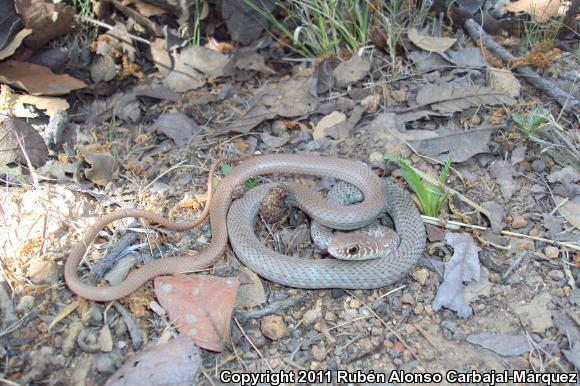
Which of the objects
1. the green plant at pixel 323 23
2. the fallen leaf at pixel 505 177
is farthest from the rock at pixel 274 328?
the green plant at pixel 323 23

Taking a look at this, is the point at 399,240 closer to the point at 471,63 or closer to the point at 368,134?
the point at 368,134

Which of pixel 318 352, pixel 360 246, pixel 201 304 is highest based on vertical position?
pixel 360 246

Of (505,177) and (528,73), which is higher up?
(528,73)

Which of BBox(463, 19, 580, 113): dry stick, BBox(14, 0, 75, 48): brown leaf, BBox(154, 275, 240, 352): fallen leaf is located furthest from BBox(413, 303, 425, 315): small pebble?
BBox(14, 0, 75, 48): brown leaf

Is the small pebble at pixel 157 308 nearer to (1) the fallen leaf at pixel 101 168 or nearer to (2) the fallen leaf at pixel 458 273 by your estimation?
(1) the fallen leaf at pixel 101 168

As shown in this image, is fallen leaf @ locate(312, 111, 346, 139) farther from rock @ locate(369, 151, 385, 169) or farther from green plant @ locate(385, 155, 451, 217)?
green plant @ locate(385, 155, 451, 217)

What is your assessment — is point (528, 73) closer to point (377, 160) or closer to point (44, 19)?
point (377, 160)

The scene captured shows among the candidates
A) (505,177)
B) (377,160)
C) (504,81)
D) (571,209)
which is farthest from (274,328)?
(504,81)
